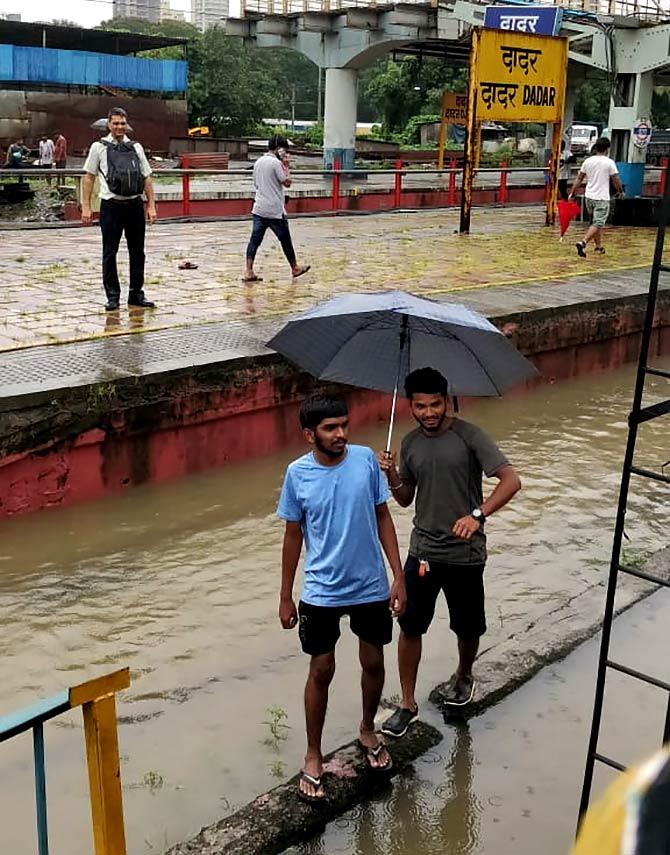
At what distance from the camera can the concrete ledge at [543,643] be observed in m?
4.39

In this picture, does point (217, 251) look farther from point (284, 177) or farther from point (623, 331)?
point (623, 331)

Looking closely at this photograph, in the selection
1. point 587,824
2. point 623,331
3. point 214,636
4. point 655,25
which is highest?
point 655,25

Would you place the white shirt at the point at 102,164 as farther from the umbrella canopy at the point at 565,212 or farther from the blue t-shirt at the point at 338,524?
the umbrella canopy at the point at 565,212

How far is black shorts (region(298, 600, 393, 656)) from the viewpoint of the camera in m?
3.66

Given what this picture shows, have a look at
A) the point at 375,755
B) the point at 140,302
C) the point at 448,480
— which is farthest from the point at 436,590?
the point at 140,302

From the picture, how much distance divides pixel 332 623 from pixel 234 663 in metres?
1.31

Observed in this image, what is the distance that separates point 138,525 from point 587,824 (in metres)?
5.75

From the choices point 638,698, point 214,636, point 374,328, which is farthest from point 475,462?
point 214,636

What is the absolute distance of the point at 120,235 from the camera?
8586 mm

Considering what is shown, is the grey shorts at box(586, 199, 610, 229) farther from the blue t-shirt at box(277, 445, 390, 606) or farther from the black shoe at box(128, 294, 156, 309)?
the blue t-shirt at box(277, 445, 390, 606)

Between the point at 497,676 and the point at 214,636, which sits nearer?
the point at 497,676

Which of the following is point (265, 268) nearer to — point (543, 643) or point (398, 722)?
point (543, 643)

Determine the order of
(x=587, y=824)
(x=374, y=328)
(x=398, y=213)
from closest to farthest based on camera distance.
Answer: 1. (x=587, y=824)
2. (x=374, y=328)
3. (x=398, y=213)

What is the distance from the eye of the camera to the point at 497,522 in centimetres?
677
